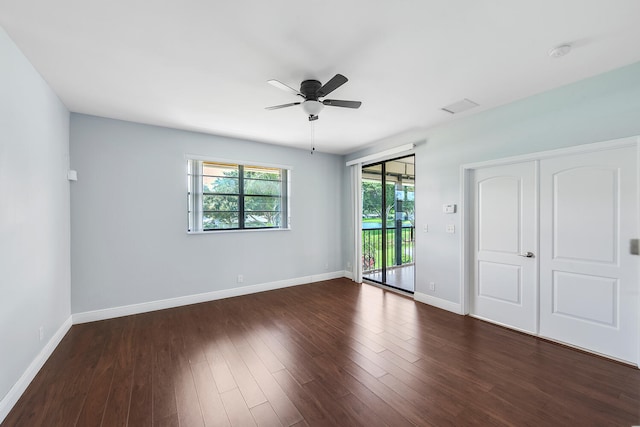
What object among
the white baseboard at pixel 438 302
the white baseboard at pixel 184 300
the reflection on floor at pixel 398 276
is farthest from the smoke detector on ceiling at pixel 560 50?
the white baseboard at pixel 184 300

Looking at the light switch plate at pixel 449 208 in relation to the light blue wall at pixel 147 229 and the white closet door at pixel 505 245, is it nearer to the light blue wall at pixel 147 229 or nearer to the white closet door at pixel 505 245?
the white closet door at pixel 505 245

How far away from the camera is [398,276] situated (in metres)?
5.28

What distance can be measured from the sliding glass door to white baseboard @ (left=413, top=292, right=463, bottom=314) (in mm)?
509

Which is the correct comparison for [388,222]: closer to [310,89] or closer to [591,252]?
[591,252]

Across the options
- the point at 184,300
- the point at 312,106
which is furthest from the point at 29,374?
the point at 312,106

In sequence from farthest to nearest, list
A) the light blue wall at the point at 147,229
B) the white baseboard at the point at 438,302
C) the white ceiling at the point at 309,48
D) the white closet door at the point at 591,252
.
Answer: the white baseboard at the point at 438,302 → the light blue wall at the point at 147,229 → the white closet door at the point at 591,252 → the white ceiling at the point at 309,48

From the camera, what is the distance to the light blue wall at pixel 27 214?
184cm

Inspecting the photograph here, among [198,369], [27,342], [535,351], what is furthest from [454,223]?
[27,342]

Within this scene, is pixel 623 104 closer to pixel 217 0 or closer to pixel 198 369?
pixel 217 0

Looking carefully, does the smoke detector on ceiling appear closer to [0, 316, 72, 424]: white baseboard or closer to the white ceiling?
the white ceiling

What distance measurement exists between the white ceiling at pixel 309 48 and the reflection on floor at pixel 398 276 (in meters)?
3.17

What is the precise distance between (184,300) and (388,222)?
3.81m

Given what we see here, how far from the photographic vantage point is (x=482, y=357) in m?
2.50

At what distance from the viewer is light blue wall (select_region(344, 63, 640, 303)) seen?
7.77 ft
